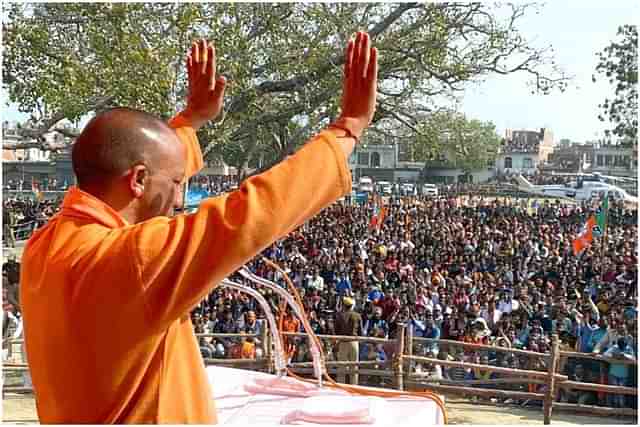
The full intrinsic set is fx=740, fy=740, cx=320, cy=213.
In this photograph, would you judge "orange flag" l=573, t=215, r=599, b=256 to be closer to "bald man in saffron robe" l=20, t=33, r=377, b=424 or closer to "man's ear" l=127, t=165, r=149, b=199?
"bald man in saffron robe" l=20, t=33, r=377, b=424

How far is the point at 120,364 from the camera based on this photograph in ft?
4.11

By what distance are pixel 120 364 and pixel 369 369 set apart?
6796 millimetres

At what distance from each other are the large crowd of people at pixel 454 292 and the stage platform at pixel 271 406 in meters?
3.15

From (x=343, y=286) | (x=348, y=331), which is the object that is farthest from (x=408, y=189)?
(x=348, y=331)

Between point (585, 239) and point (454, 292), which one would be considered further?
point (585, 239)

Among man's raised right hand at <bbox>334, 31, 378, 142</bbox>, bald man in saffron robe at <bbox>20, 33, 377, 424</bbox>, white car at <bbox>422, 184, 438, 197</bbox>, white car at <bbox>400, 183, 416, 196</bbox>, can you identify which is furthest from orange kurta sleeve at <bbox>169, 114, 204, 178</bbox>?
white car at <bbox>422, 184, 438, 197</bbox>

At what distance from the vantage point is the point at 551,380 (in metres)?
6.83

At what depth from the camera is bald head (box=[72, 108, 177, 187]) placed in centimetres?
133

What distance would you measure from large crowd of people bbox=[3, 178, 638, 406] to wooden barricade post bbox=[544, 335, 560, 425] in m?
0.54

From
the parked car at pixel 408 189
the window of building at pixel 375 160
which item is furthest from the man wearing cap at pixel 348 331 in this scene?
the parked car at pixel 408 189

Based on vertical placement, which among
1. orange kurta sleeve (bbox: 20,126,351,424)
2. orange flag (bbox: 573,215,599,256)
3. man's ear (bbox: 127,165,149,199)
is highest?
man's ear (bbox: 127,165,149,199)

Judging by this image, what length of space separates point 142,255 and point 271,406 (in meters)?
1.31

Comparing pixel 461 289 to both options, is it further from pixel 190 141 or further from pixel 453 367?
pixel 190 141

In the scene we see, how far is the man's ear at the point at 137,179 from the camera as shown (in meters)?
1.32
